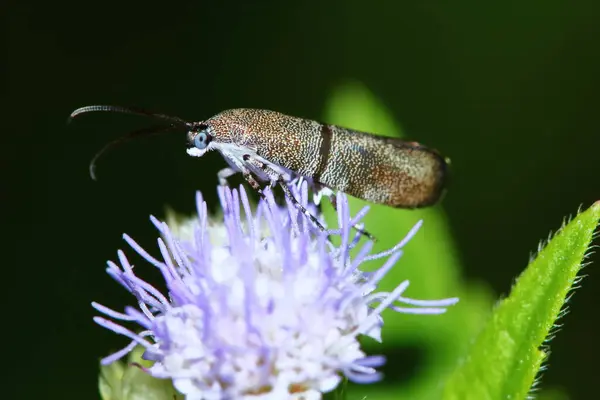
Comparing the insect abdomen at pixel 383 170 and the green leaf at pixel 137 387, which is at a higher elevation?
the insect abdomen at pixel 383 170

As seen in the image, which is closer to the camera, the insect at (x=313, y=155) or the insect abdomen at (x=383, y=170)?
the insect at (x=313, y=155)

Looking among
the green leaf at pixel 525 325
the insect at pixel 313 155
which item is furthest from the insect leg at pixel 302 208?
the green leaf at pixel 525 325

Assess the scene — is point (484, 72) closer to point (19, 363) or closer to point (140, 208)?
point (140, 208)

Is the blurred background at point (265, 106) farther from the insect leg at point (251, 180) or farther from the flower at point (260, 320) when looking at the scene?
the flower at point (260, 320)

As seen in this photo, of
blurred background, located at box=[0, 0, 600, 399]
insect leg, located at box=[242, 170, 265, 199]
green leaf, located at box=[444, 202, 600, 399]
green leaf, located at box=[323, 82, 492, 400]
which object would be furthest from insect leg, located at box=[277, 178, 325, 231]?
blurred background, located at box=[0, 0, 600, 399]

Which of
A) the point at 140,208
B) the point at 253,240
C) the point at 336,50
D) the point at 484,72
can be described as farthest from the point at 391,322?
the point at 336,50

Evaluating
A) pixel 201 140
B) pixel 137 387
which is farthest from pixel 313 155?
pixel 137 387
